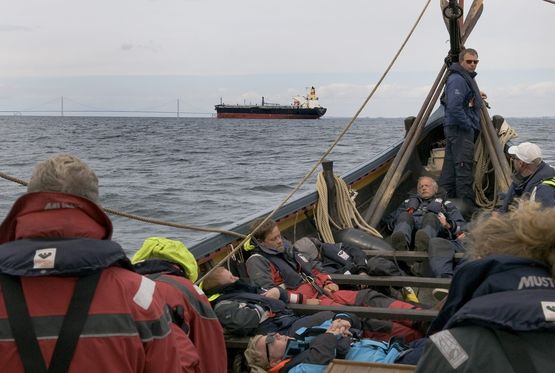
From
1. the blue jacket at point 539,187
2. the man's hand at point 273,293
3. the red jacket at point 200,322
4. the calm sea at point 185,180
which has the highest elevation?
the blue jacket at point 539,187

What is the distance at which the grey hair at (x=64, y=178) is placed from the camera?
70.5 inches

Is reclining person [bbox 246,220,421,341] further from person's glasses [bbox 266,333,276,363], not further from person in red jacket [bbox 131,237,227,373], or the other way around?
person in red jacket [bbox 131,237,227,373]

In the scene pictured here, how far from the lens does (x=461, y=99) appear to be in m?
6.82

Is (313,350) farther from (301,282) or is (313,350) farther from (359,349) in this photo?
(301,282)

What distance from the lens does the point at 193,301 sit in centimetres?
255

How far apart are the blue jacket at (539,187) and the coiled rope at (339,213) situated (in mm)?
1440

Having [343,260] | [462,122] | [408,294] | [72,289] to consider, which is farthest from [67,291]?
[462,122]

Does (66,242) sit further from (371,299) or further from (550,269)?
(371,299)

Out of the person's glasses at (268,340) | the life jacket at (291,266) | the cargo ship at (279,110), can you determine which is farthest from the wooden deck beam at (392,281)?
the cargo ship at (279,110)

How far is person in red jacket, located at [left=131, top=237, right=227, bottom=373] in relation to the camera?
249 centimetres

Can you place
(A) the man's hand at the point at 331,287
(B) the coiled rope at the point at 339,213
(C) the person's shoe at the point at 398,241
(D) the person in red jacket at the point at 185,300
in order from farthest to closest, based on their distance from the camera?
(B) the coiled rope at the point at 339,213 → (C) the person's shoe at the point at 398,241 → (A) the man's hand at the point at 331,287 → (D) the person in red jacket at the point at 185,300

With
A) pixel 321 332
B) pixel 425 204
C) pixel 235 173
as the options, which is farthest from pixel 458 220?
pixel 235 173

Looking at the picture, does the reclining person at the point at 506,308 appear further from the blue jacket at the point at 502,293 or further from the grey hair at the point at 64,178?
the grey hair at the point at 64,178

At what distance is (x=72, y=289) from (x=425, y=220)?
461cm
